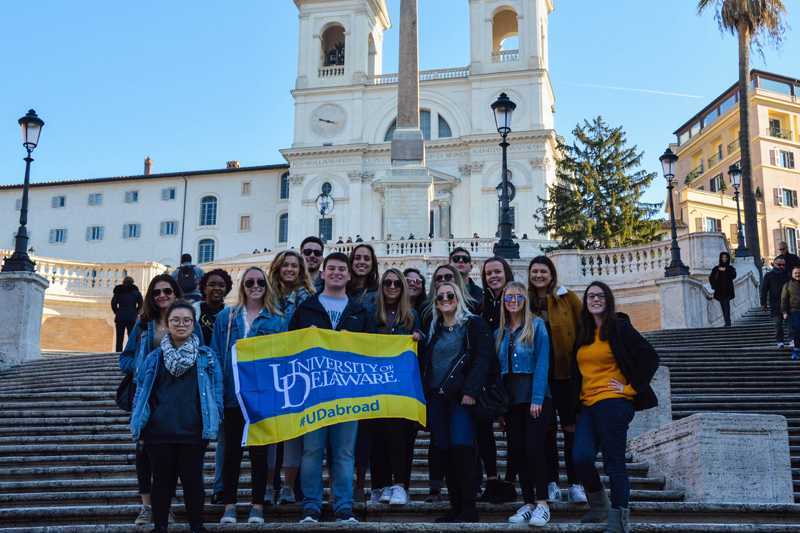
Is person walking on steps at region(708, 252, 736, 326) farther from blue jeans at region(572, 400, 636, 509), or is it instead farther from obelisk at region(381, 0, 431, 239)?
obelisk at region(381, 0, 431, 239)

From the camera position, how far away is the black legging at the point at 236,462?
690 cm

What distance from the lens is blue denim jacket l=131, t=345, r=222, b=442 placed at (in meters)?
6.55

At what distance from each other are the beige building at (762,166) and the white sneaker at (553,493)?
5489 cm

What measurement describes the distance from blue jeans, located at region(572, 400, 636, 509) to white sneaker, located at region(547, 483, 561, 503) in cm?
54

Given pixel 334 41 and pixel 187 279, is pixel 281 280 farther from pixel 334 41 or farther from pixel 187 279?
pixel 334 41

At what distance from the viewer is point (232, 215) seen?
2458 inches

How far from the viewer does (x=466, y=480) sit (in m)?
6.82

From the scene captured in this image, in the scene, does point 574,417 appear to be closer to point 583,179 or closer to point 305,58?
point 583,179

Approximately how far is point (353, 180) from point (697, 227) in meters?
24.0

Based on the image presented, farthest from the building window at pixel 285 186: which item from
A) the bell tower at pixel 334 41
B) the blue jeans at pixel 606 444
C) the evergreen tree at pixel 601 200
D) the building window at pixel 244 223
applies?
the blue jeans at pixel 606 444

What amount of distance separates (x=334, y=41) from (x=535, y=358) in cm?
5975

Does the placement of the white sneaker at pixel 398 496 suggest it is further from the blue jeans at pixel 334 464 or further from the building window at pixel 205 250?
the building window at pixel 205 250

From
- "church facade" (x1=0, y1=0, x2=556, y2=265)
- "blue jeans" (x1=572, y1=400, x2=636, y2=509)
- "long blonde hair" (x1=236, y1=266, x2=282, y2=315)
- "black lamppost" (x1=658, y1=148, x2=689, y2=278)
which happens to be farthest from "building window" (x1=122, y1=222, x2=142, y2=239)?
"blue jeans" (x1=572, y1=400, x2=636, y2=509)

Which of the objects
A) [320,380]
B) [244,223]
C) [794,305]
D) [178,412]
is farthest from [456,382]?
[244,223]
